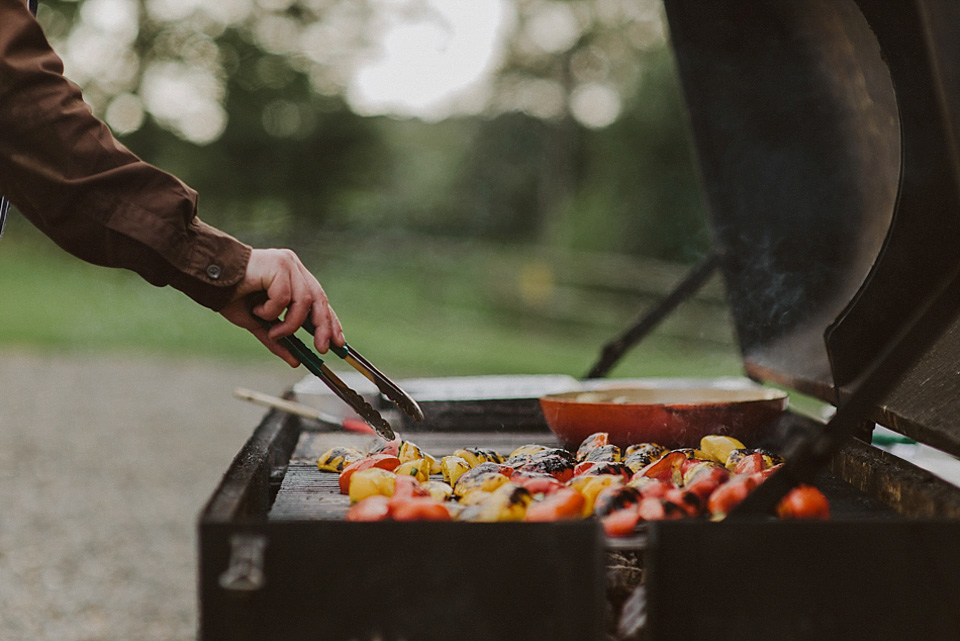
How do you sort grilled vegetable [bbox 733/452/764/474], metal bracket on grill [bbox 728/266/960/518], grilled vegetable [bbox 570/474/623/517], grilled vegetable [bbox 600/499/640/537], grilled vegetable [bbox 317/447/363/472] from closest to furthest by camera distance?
1. metal bracket on grill [bbox 728/266/960/518]
2. grilled vegetable [bbox 600/499/640/537]
3. grilled vegetable [bbox 570/474/623/517]
4. grilled vegetable [bbox 733/452/764/474]
5. grilled vegetable [bbox 317/447/363/472]

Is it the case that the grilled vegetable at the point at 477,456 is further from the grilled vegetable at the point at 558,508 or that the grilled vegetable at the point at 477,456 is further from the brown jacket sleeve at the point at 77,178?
the brown jacket sleeve at the point at 77,178

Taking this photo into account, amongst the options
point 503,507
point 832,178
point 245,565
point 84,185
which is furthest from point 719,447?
point 84,185

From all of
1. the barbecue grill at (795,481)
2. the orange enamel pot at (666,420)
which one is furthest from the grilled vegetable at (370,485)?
the orange enamel pot at (666,420)

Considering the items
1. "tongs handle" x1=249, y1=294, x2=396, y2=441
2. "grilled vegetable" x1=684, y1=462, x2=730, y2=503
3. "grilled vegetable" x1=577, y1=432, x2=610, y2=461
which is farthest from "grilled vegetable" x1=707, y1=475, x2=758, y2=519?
"tongs handle" x1=249, y1=294, x2=396, y2=441

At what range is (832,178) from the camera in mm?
2398

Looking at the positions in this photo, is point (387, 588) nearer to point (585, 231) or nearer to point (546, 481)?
point (546, 481)

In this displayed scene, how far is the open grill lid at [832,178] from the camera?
1509mm

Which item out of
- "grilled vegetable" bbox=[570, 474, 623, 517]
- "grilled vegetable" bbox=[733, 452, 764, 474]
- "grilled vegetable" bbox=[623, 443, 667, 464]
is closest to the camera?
"grilled vegetable" bbox=[570, 474, 623, 517]

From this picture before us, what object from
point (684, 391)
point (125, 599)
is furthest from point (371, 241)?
point (684, 391)

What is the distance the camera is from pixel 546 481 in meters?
1.53

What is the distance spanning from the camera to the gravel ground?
4.24 metres

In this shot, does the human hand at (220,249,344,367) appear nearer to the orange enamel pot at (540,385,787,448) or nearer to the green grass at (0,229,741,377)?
the orange enamel pot at (540,385,787,448)

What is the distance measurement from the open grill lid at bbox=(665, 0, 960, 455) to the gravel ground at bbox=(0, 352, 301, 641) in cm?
319

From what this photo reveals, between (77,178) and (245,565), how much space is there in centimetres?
82
